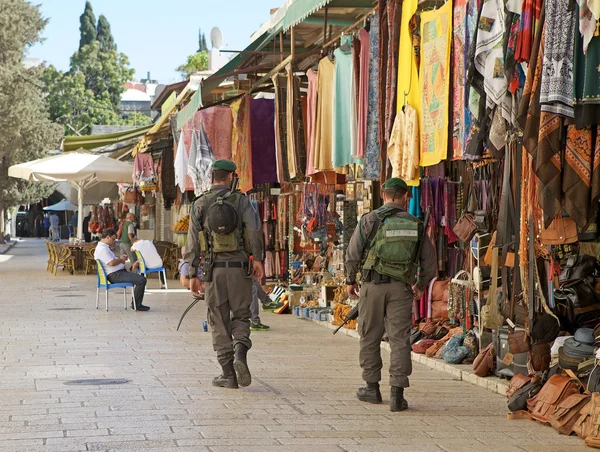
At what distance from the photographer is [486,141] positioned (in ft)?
28.3

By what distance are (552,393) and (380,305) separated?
1.52 m

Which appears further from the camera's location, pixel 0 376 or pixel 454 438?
pixel 0 376

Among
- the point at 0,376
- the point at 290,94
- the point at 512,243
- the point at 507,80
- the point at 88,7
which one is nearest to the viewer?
the point at 507,80

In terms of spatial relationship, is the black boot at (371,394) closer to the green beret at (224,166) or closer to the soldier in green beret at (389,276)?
the soldier in green beret at (389,276)

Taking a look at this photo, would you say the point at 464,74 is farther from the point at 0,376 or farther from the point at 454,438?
the point at 0,376

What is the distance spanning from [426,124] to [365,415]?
3.11m

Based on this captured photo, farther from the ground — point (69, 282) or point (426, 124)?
point (426, 124)

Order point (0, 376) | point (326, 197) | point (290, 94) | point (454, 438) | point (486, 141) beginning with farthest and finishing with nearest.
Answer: point (326, 197)
point (290, 94)
point (0, 376)
point (486, 141)
point (454, 438)

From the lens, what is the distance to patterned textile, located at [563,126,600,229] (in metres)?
7.22

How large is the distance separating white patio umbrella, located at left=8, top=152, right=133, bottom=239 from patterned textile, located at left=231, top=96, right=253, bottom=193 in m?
10.9

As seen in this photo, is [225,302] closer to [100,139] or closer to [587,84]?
Answer: [587,84]

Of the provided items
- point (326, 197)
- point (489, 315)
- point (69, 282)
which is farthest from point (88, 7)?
point (489, 315)

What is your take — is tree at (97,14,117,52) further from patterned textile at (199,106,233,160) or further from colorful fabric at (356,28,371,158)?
colorful fabric at (356,28,371,158)

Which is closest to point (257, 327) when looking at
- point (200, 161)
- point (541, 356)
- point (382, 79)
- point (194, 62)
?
point (200, 161)
